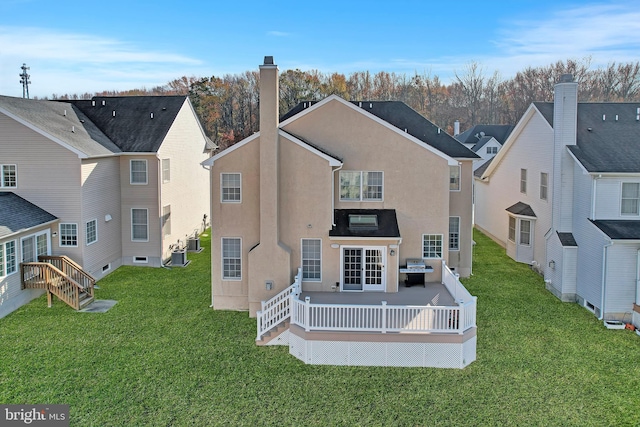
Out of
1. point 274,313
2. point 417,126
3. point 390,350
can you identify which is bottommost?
point 390,350

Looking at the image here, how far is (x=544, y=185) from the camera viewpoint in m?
20.7

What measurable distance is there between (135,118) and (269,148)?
12162 mm

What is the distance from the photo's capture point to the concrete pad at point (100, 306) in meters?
16.5

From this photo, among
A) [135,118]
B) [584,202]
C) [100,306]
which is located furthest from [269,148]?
[135,118]

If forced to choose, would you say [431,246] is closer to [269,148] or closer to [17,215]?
[269,148]

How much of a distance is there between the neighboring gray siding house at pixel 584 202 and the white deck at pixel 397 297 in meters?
5.18

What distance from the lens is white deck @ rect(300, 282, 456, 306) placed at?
1451cm

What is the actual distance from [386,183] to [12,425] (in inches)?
468

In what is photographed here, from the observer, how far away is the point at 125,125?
23766mm

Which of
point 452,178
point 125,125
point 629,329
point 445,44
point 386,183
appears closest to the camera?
point 629,329

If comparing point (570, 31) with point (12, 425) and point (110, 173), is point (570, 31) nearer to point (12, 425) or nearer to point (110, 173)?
point (110, 173)

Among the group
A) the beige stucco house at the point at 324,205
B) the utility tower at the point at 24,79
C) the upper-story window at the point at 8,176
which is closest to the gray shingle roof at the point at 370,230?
the beige stucco house at the point at 324,205

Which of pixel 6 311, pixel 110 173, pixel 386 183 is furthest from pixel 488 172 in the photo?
pixel 6 311

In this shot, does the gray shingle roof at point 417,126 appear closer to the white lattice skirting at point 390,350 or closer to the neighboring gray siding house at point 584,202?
the neighboring gray siding house at point 584,202
